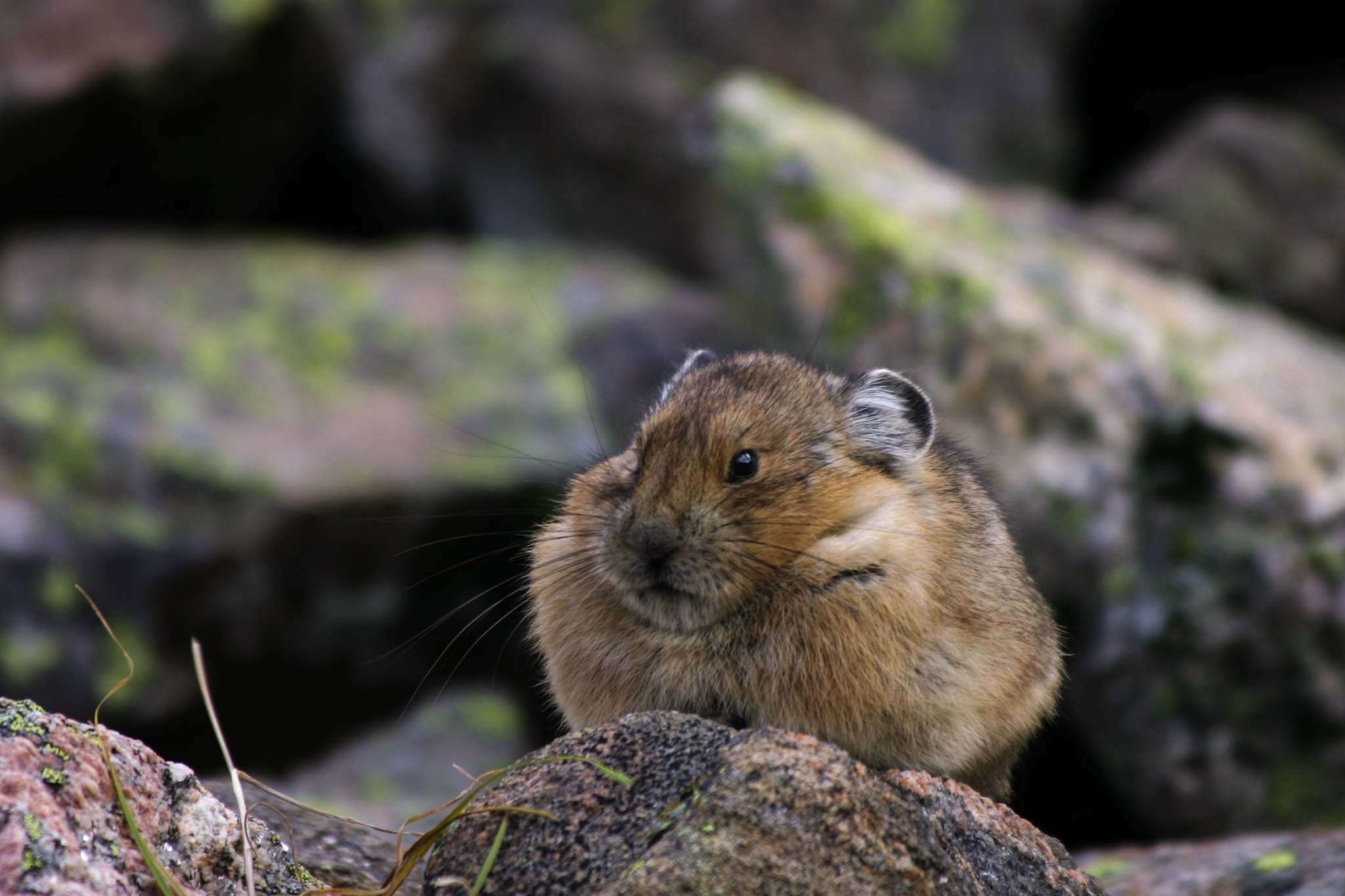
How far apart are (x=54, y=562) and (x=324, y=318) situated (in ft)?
12.8

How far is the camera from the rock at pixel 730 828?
4.39 m

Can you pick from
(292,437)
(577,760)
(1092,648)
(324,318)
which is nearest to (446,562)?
(292,437)

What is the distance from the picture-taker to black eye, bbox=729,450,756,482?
19.0ft

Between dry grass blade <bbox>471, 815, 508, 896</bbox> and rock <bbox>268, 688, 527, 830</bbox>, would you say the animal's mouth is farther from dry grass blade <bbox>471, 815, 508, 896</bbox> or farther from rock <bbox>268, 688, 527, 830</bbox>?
rock <bbox>268, 688, 527, 830</bbox>

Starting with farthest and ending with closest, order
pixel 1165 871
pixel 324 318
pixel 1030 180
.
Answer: pixel 1030 180
pixel 324 318
pixel 1165 871

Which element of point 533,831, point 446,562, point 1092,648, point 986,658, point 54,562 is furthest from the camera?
point 446,562

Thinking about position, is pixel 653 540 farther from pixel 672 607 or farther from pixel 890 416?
pixel 890 416

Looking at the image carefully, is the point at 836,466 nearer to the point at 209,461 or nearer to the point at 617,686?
the point at 617,686

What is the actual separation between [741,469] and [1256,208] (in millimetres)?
12317

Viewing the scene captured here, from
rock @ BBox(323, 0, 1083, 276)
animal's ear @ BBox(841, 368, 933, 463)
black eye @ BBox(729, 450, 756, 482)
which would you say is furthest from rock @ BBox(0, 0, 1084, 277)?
black eye @ BBox(729, 450, 756, 482)

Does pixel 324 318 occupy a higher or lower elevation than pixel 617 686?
lower

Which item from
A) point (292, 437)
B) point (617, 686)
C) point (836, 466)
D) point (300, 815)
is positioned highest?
point (836, 466)

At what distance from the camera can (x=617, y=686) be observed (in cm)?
588

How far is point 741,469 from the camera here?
5.82 m
